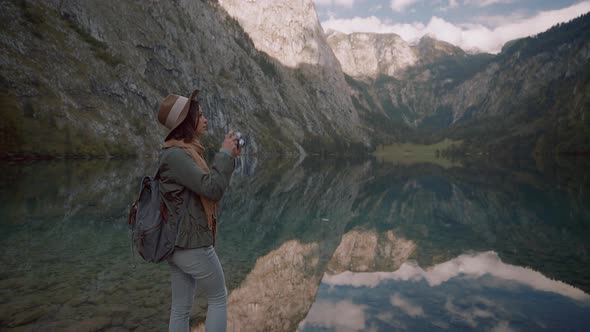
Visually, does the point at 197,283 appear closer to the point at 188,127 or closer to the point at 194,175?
the point at 194,175

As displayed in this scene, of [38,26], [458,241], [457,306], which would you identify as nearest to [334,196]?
[458,241]

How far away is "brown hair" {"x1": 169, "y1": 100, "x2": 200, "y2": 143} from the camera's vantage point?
613cm

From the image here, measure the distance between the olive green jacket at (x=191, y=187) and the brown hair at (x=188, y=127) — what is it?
518 mm

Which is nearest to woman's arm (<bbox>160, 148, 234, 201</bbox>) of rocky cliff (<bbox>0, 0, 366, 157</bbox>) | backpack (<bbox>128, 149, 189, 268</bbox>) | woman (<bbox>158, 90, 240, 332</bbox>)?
woman (<bbox>158, 90, 240, 332</bbox>)

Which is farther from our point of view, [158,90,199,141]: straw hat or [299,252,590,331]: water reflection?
[299,252,590,331]: water reflection

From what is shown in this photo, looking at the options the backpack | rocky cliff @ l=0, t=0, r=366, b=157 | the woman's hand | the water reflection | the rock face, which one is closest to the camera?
the backpack

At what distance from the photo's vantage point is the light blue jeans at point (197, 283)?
19.1ft

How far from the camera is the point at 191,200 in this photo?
229 inches

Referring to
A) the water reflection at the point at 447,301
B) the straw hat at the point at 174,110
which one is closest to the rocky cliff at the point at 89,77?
the water reflection at the point at 447,301

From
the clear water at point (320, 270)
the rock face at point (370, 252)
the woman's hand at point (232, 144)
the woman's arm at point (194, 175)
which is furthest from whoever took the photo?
the rock face at point (370, 252)

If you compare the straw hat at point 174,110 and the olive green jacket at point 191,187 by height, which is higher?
the straw hat at point 174,110

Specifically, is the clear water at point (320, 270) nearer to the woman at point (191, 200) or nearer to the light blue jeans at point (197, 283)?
the light blue jeans at point (197, 283)

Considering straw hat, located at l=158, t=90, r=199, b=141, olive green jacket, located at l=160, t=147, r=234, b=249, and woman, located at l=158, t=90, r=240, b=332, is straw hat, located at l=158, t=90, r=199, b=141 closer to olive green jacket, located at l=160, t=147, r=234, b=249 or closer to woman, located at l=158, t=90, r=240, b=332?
woman, located at l=158, t=90, r=240, b=332

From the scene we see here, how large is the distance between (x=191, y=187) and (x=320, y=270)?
11728mm
